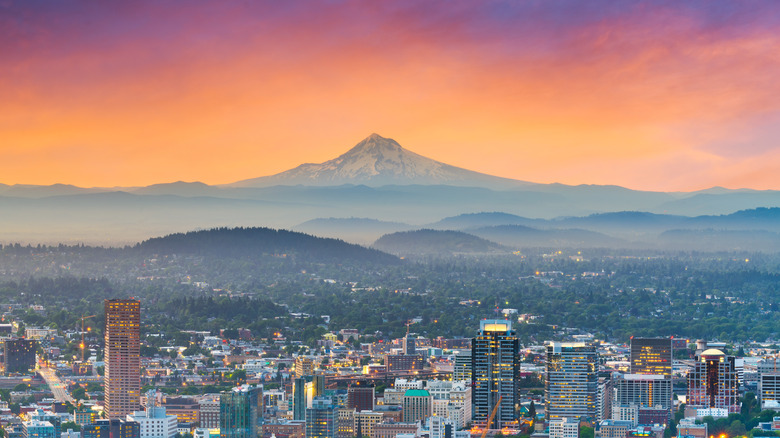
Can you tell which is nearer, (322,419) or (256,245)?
(322,419)

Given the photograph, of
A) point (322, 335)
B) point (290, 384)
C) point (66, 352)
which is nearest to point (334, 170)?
point (322, 335)

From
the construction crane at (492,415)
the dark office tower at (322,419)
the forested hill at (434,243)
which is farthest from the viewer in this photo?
the forested hill at (434,243)

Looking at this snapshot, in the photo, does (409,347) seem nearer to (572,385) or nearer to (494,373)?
(494,373)

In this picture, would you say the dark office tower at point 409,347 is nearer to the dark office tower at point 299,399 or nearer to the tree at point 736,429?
the dark office tower at point 299,399

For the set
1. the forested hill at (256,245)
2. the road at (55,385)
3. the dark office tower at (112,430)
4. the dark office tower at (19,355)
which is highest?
the forested hill at (256,245)

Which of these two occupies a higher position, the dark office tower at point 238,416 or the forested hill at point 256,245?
the forested hill at point 256,245

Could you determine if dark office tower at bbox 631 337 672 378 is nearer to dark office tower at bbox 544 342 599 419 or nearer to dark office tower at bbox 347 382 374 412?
dark office tower at bbox 544 342 599 419

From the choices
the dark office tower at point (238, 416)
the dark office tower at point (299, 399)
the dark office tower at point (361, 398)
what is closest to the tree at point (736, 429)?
the dark office tower at point (361, 398)

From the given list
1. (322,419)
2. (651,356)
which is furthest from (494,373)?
(651,356)

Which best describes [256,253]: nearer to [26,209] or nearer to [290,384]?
[26,209]
